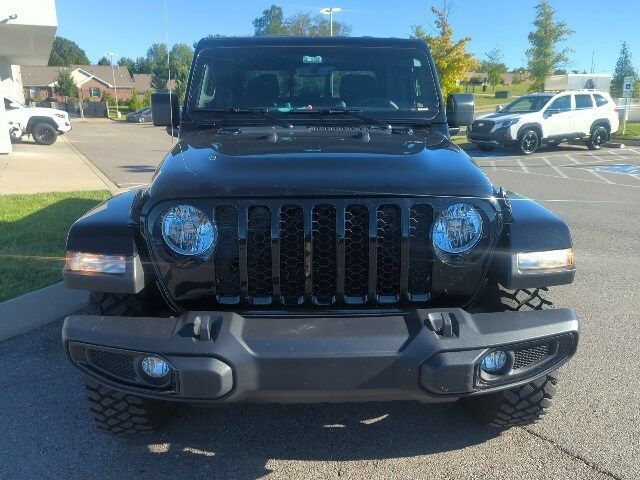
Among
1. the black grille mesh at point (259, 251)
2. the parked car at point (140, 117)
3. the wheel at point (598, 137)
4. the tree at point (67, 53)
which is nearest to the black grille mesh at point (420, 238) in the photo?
the black grille mesh at point (259, 251)

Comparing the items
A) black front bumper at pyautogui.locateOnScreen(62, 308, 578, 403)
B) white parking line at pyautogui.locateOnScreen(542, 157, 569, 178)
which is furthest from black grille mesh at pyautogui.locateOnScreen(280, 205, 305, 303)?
white parking line at pyautogui.locateOnScreen(542, 157, 569, 178)

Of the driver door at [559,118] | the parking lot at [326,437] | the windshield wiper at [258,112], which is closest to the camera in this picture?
the parking lot at [326,437]

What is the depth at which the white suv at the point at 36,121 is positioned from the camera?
67.0 ft

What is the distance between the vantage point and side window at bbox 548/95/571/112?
1743 cm

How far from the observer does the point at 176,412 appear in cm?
312

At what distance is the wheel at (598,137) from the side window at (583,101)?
751 mm

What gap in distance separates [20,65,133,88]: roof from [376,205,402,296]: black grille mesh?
3306 inches

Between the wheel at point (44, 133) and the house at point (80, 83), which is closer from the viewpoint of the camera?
the wheel at point (44, 133)

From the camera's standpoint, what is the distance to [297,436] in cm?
293

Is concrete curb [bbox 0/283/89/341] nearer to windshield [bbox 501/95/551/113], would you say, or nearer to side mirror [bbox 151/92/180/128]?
side mirror [bbox 151/92/180/128]

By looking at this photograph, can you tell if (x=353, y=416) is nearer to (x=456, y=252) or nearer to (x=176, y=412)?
(x=176, y=412)

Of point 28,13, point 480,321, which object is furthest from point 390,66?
point 28,13

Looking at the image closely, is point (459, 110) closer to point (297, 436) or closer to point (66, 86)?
point (297, 436)

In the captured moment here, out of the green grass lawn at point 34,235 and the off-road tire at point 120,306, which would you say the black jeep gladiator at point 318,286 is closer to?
the off-road tire at point 120,306
